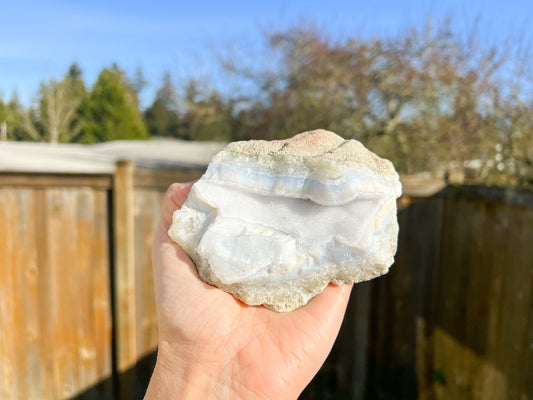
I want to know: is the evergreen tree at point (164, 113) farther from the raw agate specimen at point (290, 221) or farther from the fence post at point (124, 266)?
the raw agate specimen at point (290, 221)

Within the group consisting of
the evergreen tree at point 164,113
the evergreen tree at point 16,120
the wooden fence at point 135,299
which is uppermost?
the evergreen tree at point 164,113

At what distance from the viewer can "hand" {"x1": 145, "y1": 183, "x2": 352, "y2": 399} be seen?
3.99 ft

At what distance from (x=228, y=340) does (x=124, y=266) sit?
5.71ft

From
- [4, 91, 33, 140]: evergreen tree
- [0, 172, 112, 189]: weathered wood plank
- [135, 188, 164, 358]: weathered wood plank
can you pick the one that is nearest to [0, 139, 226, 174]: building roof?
[0, 172, 112, 189]: weathered wood plank

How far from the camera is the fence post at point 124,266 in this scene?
272 centimetres

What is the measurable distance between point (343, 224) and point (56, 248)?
7.33ft

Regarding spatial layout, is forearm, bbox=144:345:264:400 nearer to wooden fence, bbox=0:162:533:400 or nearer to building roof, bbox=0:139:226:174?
wooden fence, bbox=0:162:533:400

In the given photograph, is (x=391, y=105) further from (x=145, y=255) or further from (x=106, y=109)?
(x=106, y=109)

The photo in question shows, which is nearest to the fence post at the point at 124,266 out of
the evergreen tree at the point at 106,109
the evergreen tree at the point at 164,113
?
the evergreen tree at the point at 106,109

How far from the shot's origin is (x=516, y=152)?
2754 mm

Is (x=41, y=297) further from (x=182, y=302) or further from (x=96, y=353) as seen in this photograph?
(x=182, y=302)

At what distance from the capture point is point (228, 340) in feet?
4.14

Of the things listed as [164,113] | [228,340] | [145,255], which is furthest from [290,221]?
[164,113]

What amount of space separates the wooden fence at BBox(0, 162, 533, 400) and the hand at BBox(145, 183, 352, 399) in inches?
61.4
